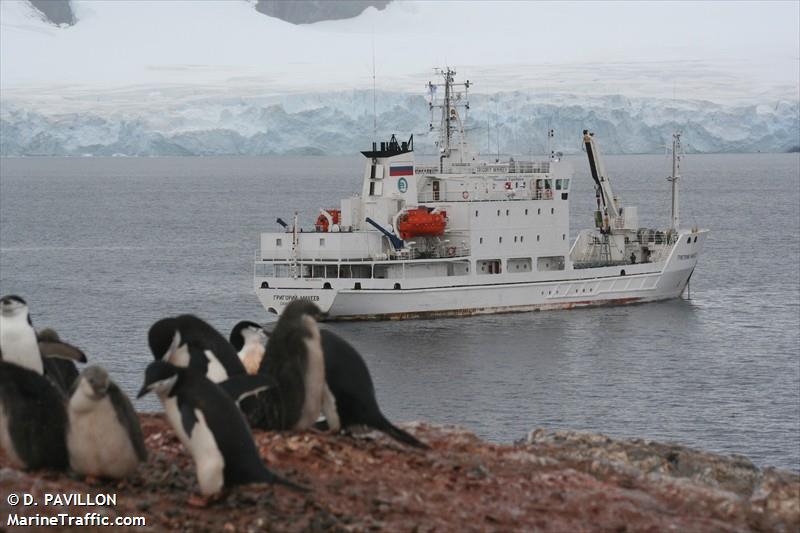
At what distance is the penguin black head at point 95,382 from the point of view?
9.12m

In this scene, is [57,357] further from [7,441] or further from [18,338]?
[7,441]

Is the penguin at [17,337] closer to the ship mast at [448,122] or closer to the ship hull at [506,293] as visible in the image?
the ship hull at [506,293]

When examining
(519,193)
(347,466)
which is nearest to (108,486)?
(347,466)

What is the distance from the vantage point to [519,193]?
42938mm

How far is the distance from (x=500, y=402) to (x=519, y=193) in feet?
51.8

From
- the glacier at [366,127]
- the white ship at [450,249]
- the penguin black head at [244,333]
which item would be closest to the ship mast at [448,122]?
the white ship at [450,249]

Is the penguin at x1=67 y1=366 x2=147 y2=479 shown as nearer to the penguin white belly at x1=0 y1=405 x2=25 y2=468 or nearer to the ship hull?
the penguin white belly at x1=0 y1=405 x2=25 y2=468

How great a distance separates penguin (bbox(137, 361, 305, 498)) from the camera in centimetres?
916

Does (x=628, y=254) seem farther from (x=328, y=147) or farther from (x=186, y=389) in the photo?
(x=328, y=147)

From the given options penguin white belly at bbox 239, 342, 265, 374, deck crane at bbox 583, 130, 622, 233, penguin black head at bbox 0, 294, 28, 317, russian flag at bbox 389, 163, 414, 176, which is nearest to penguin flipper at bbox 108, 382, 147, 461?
penguin black head at bbox 0, 294, 28, 317

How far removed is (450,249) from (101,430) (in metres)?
32.7

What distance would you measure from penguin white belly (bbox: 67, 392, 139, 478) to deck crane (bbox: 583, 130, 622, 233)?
124 ft

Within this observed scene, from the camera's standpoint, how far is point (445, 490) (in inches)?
385

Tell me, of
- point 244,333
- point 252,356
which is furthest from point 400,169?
point 252,356
